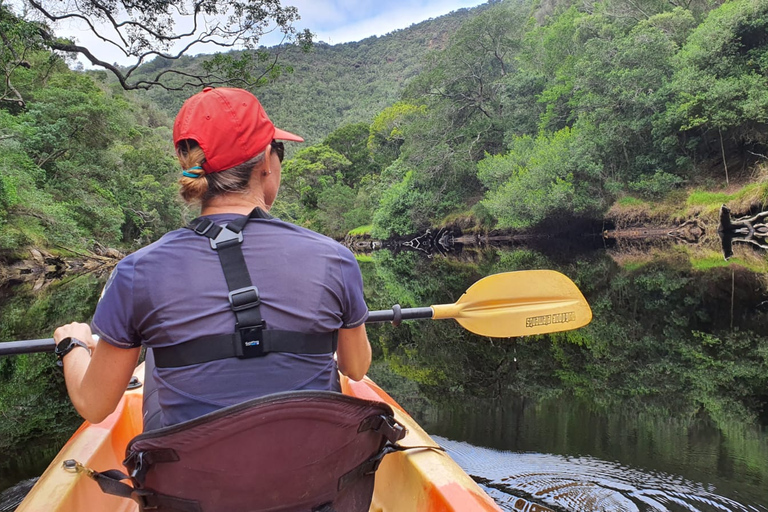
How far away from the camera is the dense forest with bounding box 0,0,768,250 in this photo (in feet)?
49.3

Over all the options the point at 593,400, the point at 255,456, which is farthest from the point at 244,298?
the point at 593,400

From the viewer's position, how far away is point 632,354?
15.5 feet

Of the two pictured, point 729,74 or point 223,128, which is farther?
point 729,74

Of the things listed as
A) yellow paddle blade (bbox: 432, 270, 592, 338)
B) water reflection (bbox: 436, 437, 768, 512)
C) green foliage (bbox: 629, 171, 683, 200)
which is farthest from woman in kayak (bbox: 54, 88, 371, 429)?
green foliage (bbox: 629, 171, 683, 200)

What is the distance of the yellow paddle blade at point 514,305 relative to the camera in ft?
8.66

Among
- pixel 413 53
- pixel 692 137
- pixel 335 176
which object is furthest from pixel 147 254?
pixel 413 53

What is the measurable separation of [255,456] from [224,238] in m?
0.42

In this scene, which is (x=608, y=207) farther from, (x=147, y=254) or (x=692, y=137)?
(x=147, y=254)

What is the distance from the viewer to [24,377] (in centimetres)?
532

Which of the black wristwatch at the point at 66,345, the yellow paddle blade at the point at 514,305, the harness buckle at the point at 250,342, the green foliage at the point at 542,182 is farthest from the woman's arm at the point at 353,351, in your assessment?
the green foliage at the point at 542,182

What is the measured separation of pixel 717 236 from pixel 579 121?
21.2 ft

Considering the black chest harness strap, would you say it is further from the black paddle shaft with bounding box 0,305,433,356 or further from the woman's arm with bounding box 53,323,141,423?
the black paddle shaft with bounding box 0,305,433,356

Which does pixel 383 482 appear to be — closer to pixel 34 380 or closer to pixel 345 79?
pixel 34 380

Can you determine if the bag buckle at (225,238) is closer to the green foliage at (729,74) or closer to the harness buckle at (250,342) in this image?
the harness buckle at (250,342)
